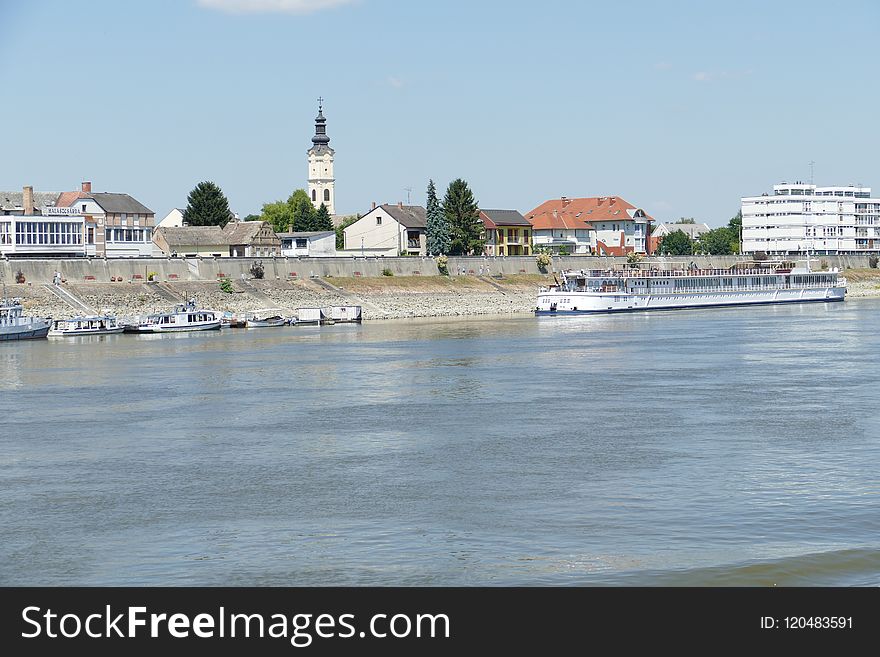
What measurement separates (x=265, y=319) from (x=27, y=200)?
3368cm

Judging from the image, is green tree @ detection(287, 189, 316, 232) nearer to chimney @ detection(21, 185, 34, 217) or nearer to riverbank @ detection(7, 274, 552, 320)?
riverbank @ detection(7, 274, 552, 320)

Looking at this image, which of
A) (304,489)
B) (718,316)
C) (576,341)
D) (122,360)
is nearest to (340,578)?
(304,489)

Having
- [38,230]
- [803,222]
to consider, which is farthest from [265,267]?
[803,222]

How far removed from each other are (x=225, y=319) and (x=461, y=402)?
48.9 meters

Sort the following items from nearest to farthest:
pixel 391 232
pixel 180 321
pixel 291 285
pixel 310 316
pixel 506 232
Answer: pixel 180 321 → pixel 310 316 → pixel 291 285 → pixel 391 232 → pixel 506 232

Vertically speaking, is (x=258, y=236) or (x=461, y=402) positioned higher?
(x=258, y=236)

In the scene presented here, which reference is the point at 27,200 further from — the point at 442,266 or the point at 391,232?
the point at 391,232

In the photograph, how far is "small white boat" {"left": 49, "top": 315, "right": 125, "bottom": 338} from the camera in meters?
81.5

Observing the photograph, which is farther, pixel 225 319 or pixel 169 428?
pixel 225 319

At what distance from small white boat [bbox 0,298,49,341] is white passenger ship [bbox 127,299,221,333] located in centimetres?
613

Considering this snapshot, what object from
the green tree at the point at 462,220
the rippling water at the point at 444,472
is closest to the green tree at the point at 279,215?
the green tree at the point at 462,220

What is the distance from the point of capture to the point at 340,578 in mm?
21562

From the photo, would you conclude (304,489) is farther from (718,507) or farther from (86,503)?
(718,507)

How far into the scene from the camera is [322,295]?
10694cm
